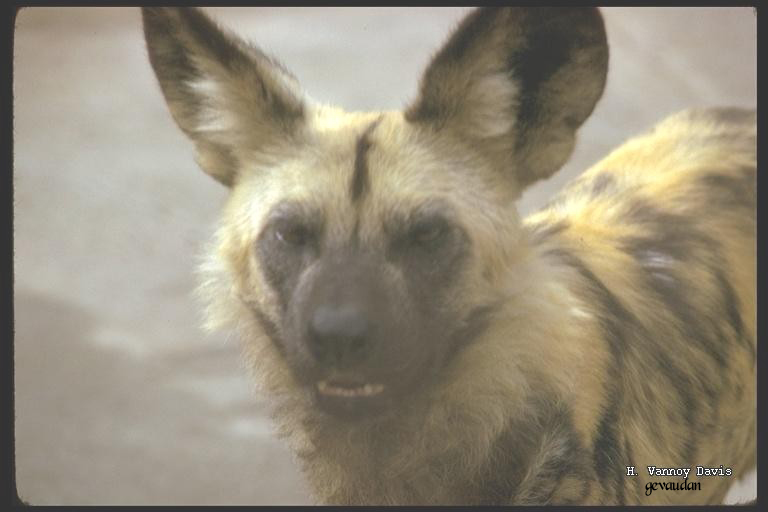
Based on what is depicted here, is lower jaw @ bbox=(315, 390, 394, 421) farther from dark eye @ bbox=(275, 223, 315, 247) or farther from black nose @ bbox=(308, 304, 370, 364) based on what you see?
dark eye @ bbox=(275, 223, 315, 247)

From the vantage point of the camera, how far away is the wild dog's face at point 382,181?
2072mm

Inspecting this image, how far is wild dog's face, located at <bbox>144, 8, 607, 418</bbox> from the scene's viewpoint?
6.80 ft

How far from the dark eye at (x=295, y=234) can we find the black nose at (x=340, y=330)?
160 millimetres

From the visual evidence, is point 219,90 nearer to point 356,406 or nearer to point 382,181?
point 382,181

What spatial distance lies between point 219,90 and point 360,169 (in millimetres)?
317

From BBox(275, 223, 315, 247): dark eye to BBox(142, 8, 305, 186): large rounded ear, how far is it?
19 centimetres

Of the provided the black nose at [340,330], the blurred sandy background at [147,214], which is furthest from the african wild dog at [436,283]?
the blurred sandy background at [147,214]

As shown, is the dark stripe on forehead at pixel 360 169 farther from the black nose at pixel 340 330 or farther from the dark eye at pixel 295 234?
the black nose at pixel 340 330

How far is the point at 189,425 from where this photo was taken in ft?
12.3

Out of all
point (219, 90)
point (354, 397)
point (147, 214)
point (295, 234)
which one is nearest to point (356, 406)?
point (354, 397)

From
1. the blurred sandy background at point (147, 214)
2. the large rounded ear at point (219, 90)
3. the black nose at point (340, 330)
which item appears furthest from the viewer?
the blurred sandy background at point (147, 214)

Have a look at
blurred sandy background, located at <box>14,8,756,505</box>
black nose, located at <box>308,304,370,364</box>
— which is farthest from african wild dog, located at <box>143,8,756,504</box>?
blurred sandy background, located at <box>14,8,756,505</box>

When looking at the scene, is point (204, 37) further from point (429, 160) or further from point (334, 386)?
point (334, 386)

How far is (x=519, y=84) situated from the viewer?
2.21 meters
